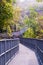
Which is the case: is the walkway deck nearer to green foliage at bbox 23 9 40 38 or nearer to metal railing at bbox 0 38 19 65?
metal railing at bbox 0 38 19 65

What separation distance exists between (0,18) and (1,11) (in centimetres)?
97

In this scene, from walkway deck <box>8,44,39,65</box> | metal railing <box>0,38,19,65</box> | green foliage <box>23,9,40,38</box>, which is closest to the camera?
metal railing <box>0,38,19,65</box>

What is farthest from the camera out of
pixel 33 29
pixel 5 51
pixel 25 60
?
pixel 33 29

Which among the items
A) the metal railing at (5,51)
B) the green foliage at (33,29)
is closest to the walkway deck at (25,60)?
the metal railing at (5,51)

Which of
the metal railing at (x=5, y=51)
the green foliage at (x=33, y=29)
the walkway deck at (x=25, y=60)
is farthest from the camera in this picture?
the green foliage at (x=33, y=29)

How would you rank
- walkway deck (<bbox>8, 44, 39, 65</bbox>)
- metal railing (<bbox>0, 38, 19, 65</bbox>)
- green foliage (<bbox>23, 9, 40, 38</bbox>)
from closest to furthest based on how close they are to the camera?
1. metal railing (<bbox>0, 38, 19, 65</bbox>)
2. walkway deck (<bbox>8, 44, 39, 65</bbox>)
3. green foliage (<bbox>23, 9, 40, 38</bbox>)

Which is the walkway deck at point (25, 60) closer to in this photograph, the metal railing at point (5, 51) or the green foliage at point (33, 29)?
the metal railing at point (5, 51)

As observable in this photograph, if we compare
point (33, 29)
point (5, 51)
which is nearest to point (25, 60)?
point (5, 51)

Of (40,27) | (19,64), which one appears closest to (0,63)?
(19,64)

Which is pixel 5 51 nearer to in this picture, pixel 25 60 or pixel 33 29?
pixel 25 60

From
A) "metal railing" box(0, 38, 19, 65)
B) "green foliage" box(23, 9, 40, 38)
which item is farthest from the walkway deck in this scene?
"green foliage" box(23, 9, 40, 38)

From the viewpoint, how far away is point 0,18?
Answer: 27453 millimetres

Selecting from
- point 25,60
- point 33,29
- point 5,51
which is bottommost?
point 33,29

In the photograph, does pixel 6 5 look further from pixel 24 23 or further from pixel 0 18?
pixel 24 23
